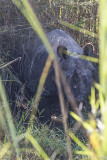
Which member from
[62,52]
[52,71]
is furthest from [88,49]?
[52,71]

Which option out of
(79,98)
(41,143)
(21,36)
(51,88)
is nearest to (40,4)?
(21,36)

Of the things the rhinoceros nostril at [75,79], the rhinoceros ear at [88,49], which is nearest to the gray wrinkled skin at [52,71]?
the rhinoceros nostril at [75,79]

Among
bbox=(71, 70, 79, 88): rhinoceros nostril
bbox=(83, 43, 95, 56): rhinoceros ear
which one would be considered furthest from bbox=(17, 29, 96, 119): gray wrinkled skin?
bbox=(83, 43, 95, 56): rhinoceros ear

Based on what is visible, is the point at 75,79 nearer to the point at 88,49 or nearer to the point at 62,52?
the point at 62,52

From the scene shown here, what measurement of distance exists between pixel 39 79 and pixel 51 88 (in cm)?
25

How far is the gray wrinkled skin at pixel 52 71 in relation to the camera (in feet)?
12.8

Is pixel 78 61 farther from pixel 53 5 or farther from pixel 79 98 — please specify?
pixel 53 5

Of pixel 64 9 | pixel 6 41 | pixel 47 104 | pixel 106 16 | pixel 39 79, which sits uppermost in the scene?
pixel 106 16

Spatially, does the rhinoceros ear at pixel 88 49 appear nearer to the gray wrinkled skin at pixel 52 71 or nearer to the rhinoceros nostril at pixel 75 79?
the gray wrinkled skin at pixel 52 71

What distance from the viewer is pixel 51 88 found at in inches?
162

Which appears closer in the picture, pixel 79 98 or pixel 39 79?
pixel 79 98

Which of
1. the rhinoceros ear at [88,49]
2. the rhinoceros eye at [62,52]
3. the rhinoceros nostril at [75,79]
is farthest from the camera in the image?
the rhinoceros ear at [88,49]

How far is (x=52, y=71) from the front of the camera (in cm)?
408

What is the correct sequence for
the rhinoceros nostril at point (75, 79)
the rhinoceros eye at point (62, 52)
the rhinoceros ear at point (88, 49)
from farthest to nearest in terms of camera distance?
1. the rhinoceros ear at point (88, 49)
2. the rhinoceros nostril at point (75, 79)
3. the rhinoceros eye at point (62, 52)
